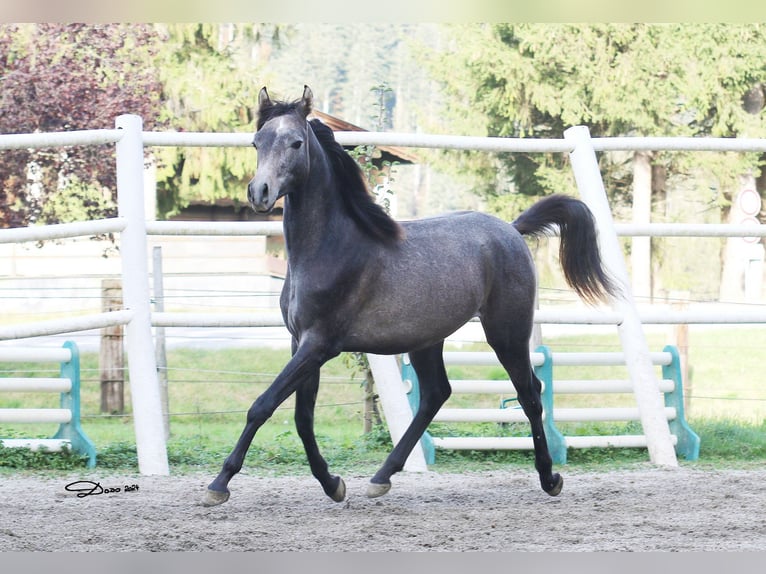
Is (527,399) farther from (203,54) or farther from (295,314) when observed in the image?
(203,54)

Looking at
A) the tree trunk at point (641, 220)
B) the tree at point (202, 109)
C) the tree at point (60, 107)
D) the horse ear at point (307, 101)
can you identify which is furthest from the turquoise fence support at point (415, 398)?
the tree trunk at point (641, 220)

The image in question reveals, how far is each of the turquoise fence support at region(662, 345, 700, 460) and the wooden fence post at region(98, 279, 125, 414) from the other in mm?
4142

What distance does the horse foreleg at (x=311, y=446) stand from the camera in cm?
422

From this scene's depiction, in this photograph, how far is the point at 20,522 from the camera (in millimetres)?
3717

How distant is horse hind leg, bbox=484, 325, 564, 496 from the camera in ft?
14.7

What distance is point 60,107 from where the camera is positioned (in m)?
12.7

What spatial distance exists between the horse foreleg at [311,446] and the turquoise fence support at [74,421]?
4.41ft

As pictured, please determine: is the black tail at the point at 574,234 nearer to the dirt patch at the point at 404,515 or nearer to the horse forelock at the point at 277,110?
the dirt patch at the point at 404,515

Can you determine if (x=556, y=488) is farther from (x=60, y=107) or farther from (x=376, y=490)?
(x=60, y=107)

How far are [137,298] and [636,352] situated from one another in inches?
101

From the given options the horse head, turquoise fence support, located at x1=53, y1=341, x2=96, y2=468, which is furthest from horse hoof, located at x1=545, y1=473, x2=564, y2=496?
turquoise fence support, located at x1=53, y1=341, x2=96, y2=468

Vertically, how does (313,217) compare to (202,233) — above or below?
above

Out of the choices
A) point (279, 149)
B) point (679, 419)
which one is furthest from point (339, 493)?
point (679, 419)

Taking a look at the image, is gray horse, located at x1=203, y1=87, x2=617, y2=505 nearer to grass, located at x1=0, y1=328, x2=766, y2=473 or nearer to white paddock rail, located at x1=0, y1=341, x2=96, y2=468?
grass, located at x1=0, y1=328, x2=766, y2=473
